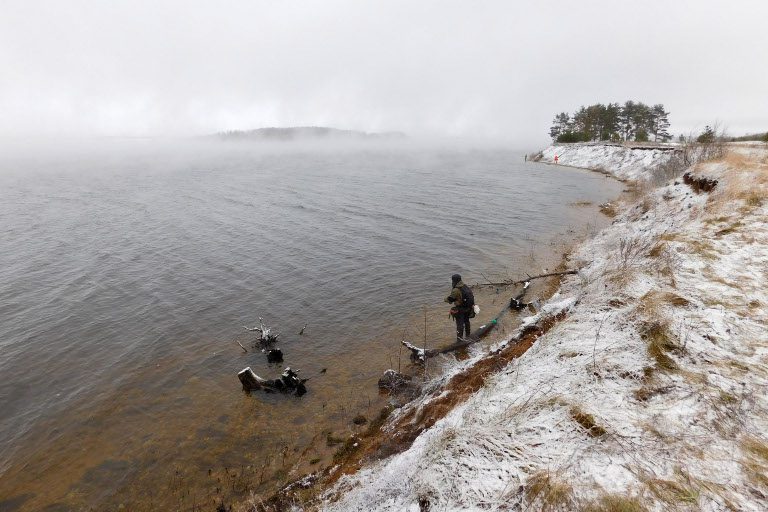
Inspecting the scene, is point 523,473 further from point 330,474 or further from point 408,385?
point 408,385

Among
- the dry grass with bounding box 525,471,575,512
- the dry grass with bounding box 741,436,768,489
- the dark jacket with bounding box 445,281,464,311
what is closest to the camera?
the dry grass with bounding box 741,436,768,489

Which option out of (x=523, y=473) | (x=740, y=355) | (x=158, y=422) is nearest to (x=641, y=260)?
(x=740, y=355)

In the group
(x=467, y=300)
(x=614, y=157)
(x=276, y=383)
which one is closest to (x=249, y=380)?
(x=276, y=383)

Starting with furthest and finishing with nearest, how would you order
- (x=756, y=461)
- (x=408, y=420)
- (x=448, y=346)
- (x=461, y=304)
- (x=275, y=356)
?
(x=448, y=346)
(x=275, y=356)
(x=461, y=304)
(x=408, y=420)
(x=756, y=461)

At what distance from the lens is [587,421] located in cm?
510

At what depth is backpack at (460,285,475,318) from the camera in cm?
1201

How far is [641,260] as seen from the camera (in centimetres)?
1162

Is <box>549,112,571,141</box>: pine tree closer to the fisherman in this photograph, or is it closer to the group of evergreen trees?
the group of evergreen trees

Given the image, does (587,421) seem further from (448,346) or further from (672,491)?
(448,346)

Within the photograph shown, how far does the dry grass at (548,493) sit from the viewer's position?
3988mm

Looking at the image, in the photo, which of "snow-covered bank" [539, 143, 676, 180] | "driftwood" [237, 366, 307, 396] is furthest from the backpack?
"snow-covered bank" [539, 143, 676, 180]

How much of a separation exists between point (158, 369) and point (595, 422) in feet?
41.7

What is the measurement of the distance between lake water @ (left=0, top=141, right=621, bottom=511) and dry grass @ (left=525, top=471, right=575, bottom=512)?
5712 millimetres

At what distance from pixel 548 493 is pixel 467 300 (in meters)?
8.06
